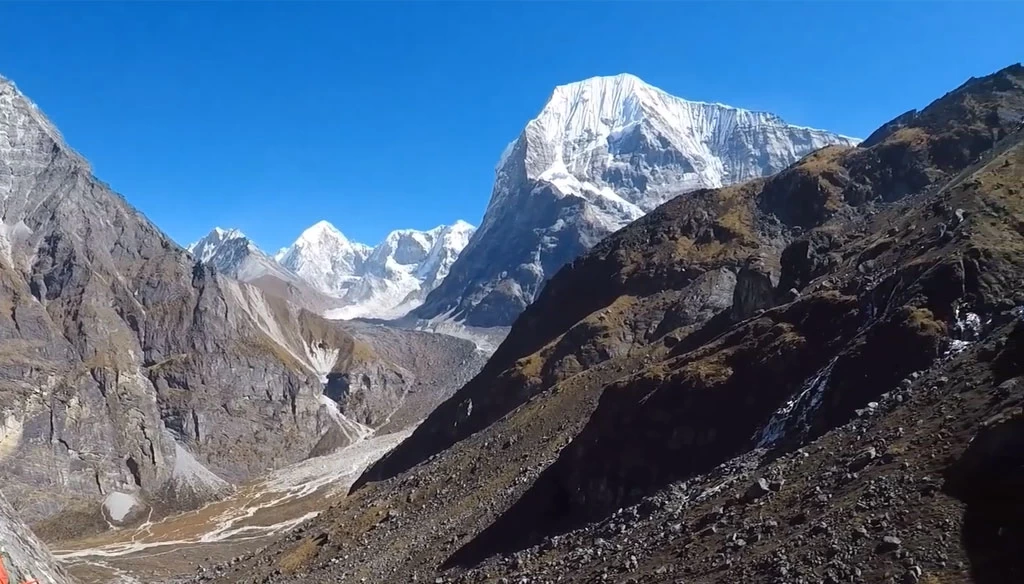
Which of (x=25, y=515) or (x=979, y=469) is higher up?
(x=25, y=515)

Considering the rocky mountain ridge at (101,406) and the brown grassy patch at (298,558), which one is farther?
the rocky mountain ridge at (101,406)

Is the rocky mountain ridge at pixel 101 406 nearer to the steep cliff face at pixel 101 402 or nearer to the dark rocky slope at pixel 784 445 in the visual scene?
the steep cliff face at pixel 101 402

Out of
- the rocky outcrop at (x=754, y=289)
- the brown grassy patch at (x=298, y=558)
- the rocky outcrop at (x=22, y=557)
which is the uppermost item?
the rocky outcrop at (x=754, y=289)

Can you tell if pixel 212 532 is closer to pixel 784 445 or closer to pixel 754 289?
pixel 754 289

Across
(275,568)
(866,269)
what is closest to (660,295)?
(866,269)

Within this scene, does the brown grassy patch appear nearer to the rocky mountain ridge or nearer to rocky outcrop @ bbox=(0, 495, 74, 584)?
rocky outcrop @ bbox=(0, 495, 74, 584)

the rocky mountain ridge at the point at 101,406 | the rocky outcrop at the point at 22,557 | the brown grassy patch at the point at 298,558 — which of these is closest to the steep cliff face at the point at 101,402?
the rocky mountain ridge at the point at 101,406

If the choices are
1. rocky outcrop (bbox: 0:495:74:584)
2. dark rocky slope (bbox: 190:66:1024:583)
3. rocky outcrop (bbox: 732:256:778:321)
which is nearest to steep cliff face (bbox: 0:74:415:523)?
dark rocky slope (bbox: 190:66:1024:583)

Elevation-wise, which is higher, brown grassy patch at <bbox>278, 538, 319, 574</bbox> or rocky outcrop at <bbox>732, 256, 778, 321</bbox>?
rocky outcrop at <bbox>732, 256, 778, 321</bbox>

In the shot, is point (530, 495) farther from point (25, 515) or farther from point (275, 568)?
point (25, 515)
